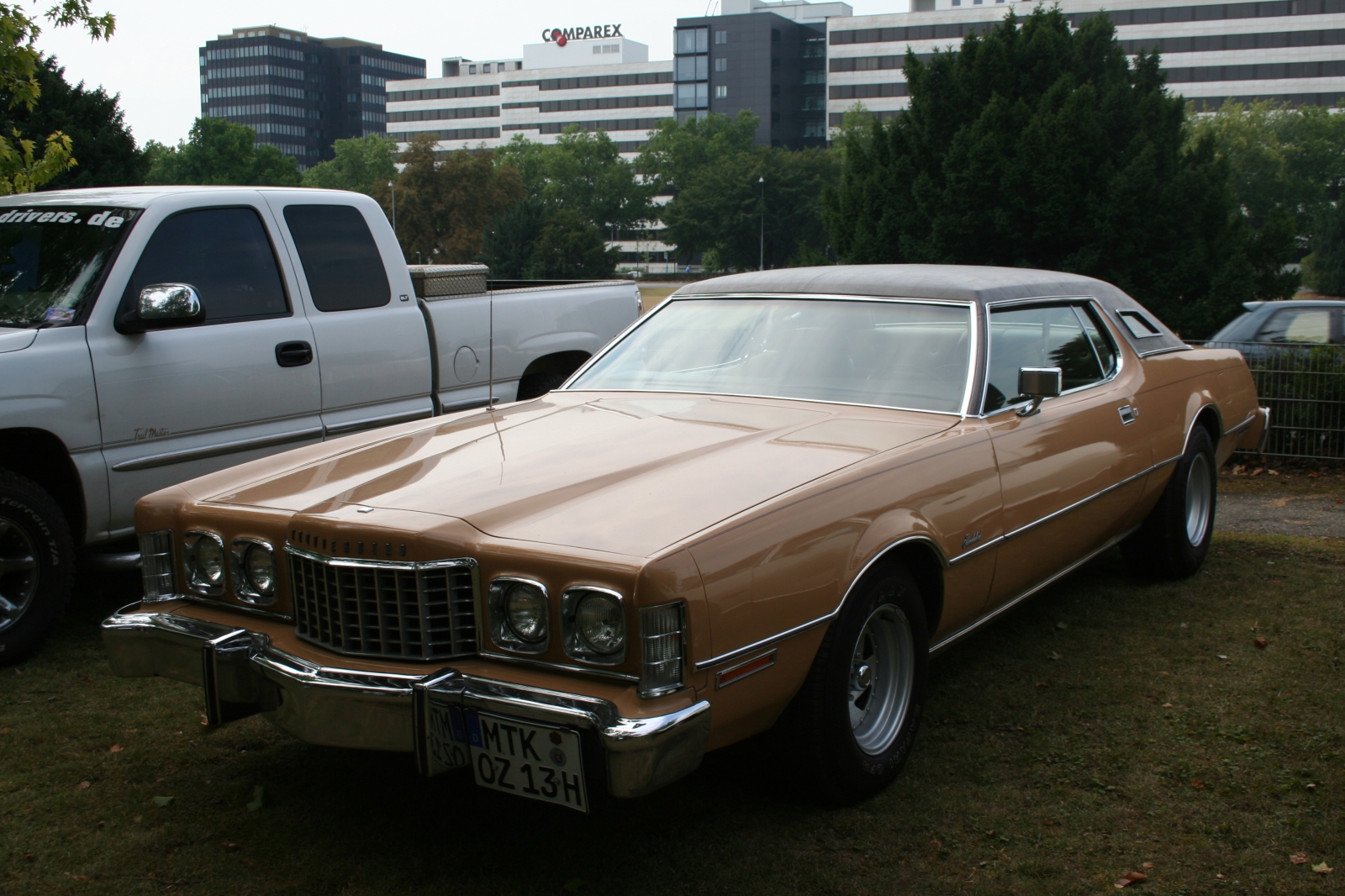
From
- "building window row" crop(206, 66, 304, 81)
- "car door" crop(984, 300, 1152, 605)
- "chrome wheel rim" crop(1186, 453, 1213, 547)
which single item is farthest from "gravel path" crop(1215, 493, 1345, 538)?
"building window row" crop(206, 66, 304, 81)

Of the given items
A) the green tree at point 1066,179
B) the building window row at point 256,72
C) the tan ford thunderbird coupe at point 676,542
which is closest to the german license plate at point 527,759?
the tan ford thunderbird coupe at point 676,542

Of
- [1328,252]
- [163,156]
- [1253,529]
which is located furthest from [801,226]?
[1253,529]

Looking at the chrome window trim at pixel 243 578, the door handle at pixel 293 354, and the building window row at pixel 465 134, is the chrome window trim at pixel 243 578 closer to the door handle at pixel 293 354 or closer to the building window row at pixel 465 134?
the door handle at pixel 293 354

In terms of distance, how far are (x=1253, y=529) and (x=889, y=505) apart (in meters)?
5.55

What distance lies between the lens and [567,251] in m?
64.5

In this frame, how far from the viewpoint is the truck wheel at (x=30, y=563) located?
438cm

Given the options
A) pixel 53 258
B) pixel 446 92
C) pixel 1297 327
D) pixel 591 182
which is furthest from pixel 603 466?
pixel 446 92

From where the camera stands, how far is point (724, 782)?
3.49m

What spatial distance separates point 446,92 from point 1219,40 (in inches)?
3486

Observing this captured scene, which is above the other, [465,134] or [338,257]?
[465,134]

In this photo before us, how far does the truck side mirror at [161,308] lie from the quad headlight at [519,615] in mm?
2642

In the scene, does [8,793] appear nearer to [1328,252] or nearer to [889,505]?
[889,505]

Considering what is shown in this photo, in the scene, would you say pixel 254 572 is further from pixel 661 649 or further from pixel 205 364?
pixel 205 364

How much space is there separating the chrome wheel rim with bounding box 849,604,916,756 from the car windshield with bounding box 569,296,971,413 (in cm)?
93
